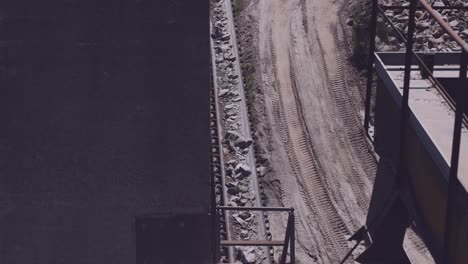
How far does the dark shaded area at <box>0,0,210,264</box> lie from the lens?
40.4 ft

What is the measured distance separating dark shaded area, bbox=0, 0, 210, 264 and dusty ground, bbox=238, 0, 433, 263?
4.78m

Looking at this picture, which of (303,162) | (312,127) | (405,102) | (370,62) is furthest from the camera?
(312,127)

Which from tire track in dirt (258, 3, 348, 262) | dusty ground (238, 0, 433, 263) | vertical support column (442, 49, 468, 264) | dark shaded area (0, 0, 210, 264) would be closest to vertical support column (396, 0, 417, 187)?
vertical support column (442, 49, 468, 264)

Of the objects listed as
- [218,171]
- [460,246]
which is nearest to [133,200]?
[460,246]

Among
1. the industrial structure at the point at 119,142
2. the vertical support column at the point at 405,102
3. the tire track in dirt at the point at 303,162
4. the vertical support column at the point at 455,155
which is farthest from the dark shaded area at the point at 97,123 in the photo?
the tire track in dirt at the point at 303,162

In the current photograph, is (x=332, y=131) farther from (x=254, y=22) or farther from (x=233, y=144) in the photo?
(x=254, y=22)

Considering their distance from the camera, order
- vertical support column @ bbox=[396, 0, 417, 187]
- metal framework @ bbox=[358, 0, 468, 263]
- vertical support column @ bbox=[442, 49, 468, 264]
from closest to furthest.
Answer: vertical support column @ bbox=[442, 49, 468, 264] → metal framework @ bbox=[358, 0, 468, 263] → vertical support column @ bbox=[396, 0, 417, 187]

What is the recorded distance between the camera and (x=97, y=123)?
42.0 feet

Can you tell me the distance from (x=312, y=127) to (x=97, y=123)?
26.7ft

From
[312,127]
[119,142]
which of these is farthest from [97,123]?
[312,127]

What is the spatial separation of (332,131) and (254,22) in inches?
168

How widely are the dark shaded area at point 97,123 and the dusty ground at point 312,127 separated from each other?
4780 millimetres

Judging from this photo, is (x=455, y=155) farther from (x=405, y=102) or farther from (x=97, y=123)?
(x=97, y=123)

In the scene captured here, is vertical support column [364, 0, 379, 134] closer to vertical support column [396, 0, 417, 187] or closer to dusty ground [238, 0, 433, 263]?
dusty ground [238, 0, 433, 263]
